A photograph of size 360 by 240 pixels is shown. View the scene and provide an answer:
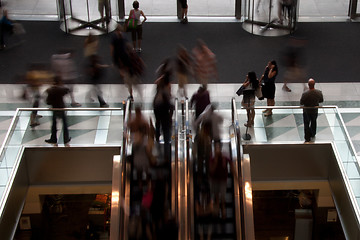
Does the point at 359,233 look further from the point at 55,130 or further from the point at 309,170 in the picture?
the point at 55,130

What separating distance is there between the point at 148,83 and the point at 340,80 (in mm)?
4681

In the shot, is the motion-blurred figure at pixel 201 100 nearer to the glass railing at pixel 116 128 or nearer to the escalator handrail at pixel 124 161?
the glass railing at pixel 116 128

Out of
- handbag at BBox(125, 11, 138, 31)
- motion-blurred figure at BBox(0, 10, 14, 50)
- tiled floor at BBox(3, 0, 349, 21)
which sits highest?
tiled floor at BBox(3, 0, 349, 21)

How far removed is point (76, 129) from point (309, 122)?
472 centimetres

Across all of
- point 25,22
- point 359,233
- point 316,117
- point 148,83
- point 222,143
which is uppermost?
point 25,22

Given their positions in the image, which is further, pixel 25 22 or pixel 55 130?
pixel 25 22

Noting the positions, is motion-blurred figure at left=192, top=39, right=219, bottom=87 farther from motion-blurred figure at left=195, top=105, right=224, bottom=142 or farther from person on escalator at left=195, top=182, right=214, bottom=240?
person on escalator at left=195, top=182, right=214, bottom=240

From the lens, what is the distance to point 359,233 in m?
11.9

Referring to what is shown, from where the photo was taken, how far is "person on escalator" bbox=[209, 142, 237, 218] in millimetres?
11172

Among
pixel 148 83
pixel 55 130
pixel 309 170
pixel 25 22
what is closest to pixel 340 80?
pixel 309 170

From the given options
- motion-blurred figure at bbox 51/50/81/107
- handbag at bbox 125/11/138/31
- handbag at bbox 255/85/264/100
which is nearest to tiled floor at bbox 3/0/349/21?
handbag at bbox 125/11/138/31

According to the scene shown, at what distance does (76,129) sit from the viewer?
13484 mm

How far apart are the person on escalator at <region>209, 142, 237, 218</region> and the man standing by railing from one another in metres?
2.25

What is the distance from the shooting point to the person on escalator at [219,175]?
1117 centimetres
